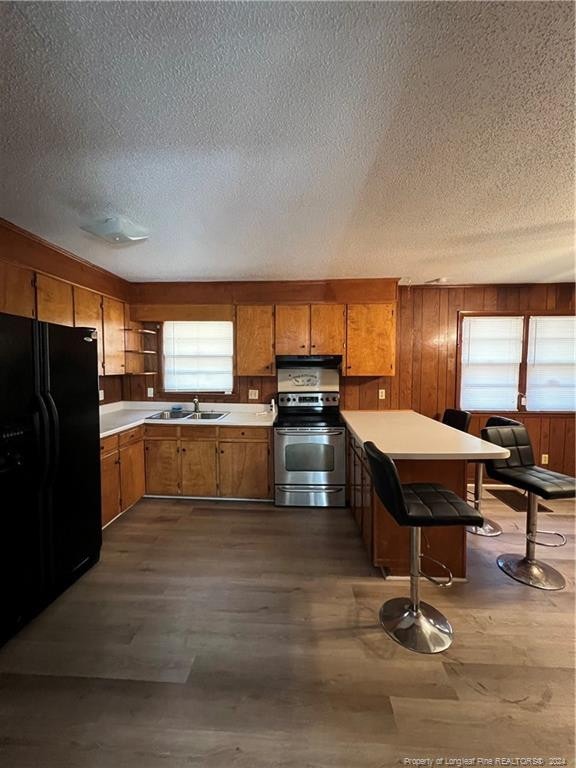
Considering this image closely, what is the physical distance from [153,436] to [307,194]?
2853 mm

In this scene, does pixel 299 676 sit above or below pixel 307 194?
below

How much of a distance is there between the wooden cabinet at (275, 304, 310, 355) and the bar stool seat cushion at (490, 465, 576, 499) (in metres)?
2.20

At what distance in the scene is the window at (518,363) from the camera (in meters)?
3.97

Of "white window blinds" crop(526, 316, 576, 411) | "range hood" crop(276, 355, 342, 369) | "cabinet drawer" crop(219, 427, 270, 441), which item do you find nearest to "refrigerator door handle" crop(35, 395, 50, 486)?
"cabinet drawer" crop(219, 427, 270, 441)

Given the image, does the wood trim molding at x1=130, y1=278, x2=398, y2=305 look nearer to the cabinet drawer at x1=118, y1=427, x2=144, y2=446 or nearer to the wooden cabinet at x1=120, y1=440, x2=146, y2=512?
the cabinet drawer at x1=118, y1=427, x2=144, y2=446

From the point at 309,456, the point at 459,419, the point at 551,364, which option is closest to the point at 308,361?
the point at 309,456

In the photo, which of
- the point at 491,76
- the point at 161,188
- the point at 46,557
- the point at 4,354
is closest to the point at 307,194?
the point at 161,188

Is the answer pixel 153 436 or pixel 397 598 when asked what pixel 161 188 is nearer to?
pixel 153 436

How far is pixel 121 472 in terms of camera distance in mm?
3180

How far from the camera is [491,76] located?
1098 millimetres

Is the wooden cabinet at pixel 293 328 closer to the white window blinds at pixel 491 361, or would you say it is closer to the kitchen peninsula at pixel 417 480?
the kitchen peninsula at pixel 417 480

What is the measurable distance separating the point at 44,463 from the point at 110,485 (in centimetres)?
118

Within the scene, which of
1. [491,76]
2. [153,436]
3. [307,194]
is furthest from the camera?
[153,436]

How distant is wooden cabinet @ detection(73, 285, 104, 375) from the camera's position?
293 cm
